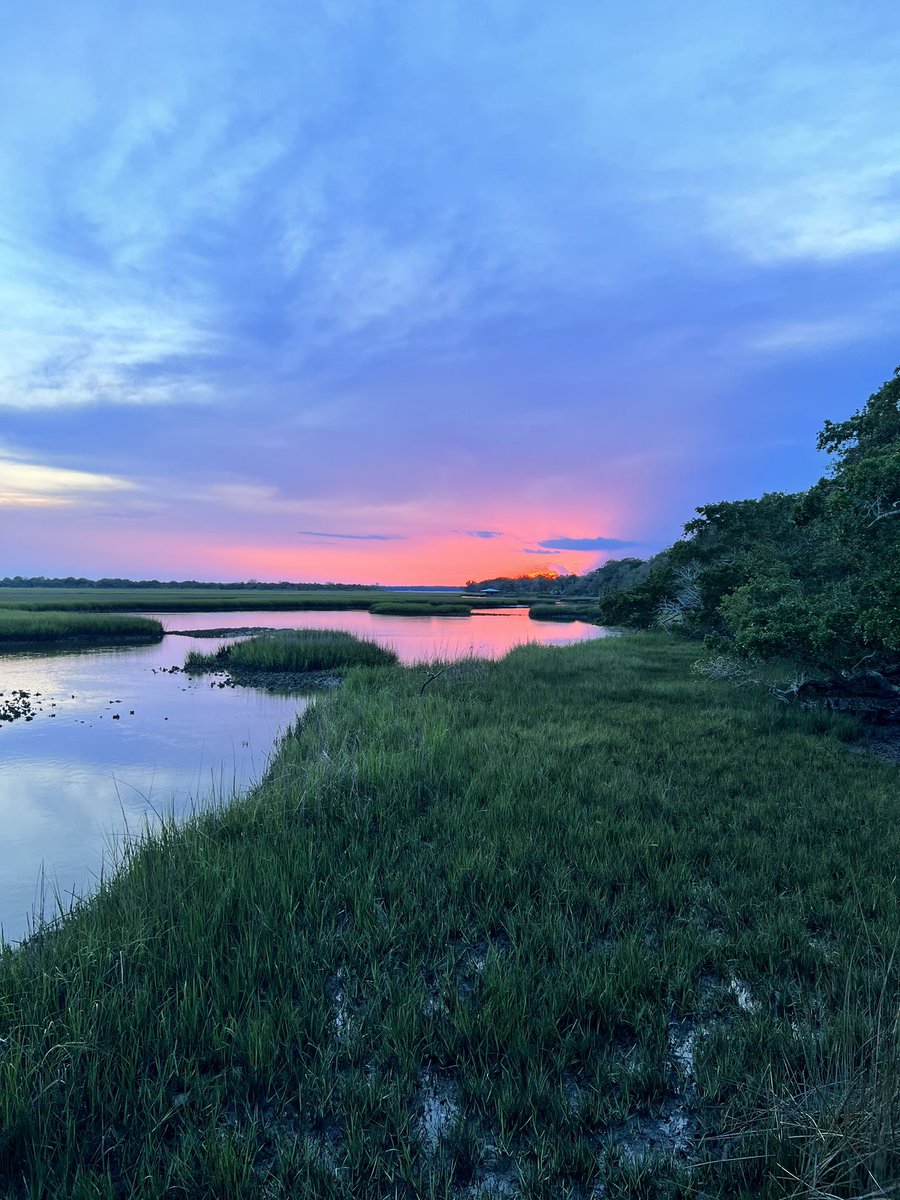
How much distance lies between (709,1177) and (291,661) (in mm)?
30531

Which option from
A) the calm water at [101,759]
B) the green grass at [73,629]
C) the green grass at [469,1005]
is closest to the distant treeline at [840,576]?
the green grass at [469,1005]

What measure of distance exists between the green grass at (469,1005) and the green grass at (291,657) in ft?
79.2

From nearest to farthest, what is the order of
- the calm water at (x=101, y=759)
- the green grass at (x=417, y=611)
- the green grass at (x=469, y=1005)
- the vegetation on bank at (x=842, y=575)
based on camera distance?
the green grass at (x=469, y=1005) < the calm water at (x=101, y=759) < the vegetation on bank at (x=842, y=575) < the green grass at (x=417, y=611)

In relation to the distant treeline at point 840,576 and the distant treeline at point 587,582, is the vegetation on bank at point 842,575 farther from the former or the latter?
the distant treeline at point 587,582

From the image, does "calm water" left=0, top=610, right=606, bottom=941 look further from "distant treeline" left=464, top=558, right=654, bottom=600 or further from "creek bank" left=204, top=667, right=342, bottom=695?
"distant treeline" left=464, top=558, right=654, bottom=600


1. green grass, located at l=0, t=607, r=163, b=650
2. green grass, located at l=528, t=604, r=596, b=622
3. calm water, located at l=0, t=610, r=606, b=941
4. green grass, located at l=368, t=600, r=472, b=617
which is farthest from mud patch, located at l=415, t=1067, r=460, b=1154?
green grass, located at l=368, t=600, r=472, b=617

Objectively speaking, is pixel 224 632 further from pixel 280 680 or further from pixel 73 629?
pixel 280 680

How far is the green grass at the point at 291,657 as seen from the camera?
31.5 meters

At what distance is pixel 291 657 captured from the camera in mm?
31812

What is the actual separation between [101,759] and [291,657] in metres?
17.2

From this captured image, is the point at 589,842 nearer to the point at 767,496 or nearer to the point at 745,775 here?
the point at 745,775

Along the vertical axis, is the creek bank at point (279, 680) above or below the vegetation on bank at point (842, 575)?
below

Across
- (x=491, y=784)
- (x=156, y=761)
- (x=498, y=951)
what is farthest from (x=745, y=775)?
(x=156, y=761)

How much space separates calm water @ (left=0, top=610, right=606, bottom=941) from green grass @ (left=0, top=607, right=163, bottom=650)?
11792 millimetres
